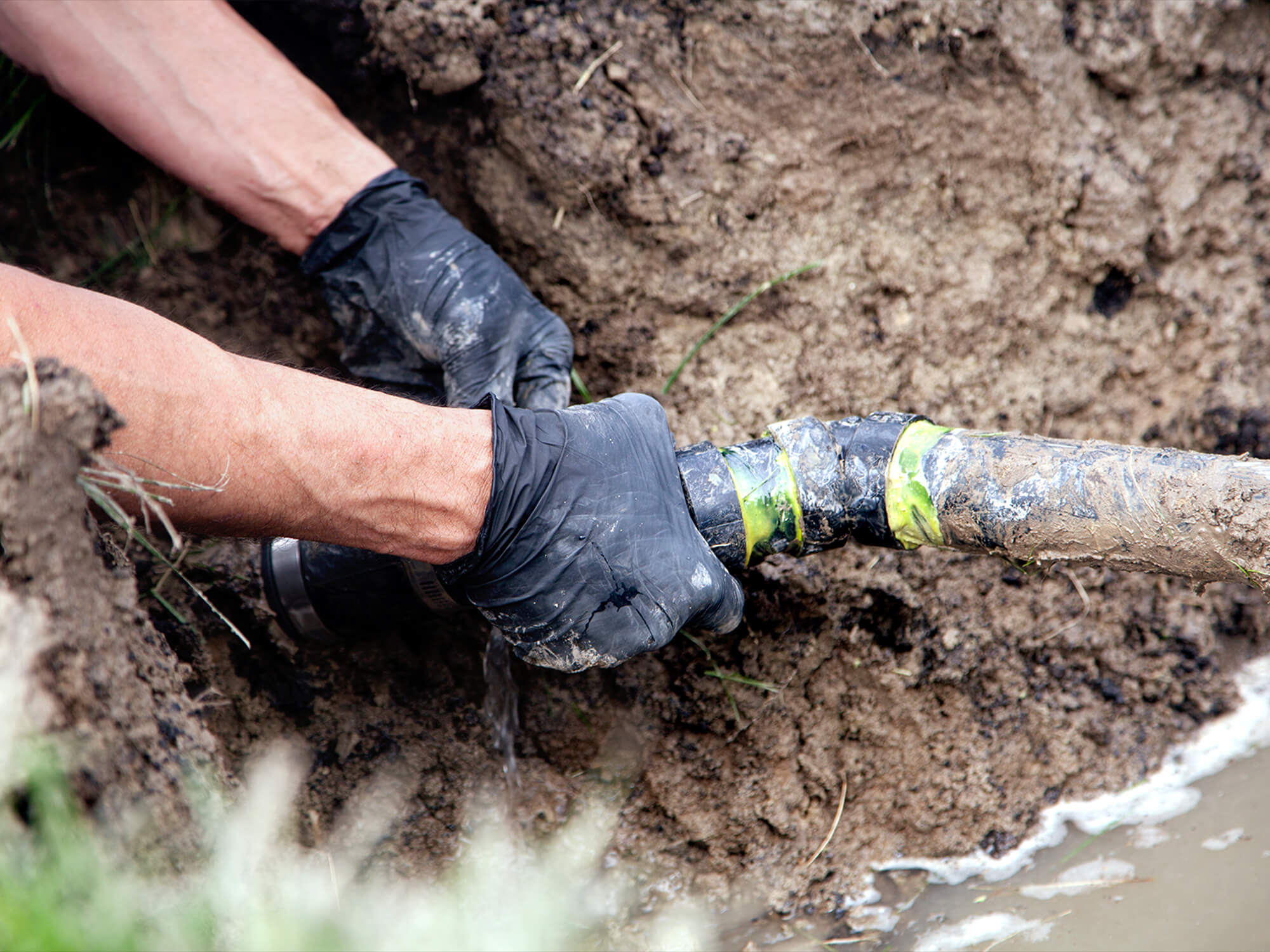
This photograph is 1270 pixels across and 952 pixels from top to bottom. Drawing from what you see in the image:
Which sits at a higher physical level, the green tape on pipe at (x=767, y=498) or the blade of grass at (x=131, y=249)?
the blade of grass at (x=131, y=249)

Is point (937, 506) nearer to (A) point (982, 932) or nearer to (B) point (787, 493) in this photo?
(B) point (787, 493)

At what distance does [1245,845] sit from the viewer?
5.21ft

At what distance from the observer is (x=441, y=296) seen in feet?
5.42

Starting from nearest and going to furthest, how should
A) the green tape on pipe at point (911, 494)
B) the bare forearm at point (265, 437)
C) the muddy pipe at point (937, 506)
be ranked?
the bare forearm at point (265, 437)
the muddy pipe at point (937, 506)
the green tape on pipe at point (911, 494)

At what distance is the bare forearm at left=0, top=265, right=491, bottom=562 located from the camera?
3.79 feet

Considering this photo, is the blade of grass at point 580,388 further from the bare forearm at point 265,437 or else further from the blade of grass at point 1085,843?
the blade of grass at point 1085,843

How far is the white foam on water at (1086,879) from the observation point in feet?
5.28

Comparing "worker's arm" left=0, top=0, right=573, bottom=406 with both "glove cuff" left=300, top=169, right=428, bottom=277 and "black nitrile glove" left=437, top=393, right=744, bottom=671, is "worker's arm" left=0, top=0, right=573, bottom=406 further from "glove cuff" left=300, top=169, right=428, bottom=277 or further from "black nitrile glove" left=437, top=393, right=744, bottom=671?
"black nitrile glove" left=437, top=393, right=744, bottom=671

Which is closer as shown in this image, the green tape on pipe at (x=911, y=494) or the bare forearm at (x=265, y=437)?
the bare forearm at (x=265, y=437)

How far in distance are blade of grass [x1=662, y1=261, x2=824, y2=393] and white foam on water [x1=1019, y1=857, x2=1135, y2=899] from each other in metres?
1.24

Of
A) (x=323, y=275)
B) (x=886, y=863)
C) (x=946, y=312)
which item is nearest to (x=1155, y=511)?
(x=946, y=312)

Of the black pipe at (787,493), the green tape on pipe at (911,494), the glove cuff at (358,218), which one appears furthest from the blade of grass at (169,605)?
the green tape on pipe at (911,494)

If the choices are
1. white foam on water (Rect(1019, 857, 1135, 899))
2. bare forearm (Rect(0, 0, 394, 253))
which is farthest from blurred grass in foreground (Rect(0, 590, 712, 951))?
bare forearm (Rect(0, 0, 394, 253))

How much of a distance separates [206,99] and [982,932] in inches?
86.8
